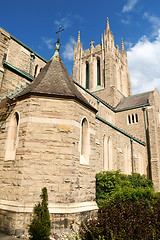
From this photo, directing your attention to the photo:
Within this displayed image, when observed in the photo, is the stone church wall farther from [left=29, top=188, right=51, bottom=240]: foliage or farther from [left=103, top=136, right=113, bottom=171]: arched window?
[left=103, top=136, right=113, bottom=171]: arched window

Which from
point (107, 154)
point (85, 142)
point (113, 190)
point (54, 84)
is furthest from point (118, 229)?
point (107, 154)

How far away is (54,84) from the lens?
8.19 metres

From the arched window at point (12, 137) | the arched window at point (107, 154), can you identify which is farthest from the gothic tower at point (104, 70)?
the arched window at point (12, 137)

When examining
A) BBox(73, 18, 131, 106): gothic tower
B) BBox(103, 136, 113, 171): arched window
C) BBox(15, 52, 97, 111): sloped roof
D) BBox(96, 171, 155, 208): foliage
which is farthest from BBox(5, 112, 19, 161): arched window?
BBox(73, 18, 131, 106): gothic tower

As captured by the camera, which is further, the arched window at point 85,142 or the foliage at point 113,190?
the foliage at point 113,190

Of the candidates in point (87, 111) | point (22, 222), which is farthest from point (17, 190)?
point (87, 111)

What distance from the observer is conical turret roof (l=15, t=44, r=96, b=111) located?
7641mm

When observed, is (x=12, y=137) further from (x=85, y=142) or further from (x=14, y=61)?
(x=14, y=61)

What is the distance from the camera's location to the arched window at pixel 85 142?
314 inches

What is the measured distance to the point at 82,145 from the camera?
8.31 m

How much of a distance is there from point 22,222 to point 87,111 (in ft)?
16.3

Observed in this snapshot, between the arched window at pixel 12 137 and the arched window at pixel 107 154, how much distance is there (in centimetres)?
910

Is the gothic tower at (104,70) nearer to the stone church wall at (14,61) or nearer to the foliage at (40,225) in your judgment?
the stone church wall at (14,61)

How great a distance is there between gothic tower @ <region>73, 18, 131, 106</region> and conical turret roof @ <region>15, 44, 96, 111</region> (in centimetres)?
2277
